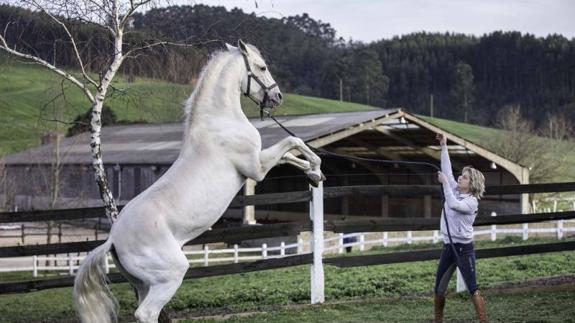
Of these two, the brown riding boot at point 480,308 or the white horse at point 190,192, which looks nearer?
the white horse at point 190,192

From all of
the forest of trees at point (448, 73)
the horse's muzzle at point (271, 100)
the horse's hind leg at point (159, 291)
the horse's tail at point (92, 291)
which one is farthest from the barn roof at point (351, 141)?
the forest of trees at point (448, 73)

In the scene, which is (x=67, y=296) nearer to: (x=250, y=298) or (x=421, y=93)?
(x=250, y=298)

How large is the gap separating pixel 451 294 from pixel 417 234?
14.9 meters

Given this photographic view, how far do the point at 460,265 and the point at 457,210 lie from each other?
0.51 meters

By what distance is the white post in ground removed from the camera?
820cm

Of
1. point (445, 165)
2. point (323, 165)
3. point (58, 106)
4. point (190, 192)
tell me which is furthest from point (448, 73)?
point (190, 192)

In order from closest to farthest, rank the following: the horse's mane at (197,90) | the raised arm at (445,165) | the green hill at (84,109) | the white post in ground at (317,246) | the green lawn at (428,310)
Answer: the horse's mane at (197,90) < the raised arm at (445,165) < the green lawn at (428,310) < the white post in ground at (317,246) < the green hill at (84,109)

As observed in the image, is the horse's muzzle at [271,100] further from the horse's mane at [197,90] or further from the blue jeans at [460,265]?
the blue jeans at [460,265]

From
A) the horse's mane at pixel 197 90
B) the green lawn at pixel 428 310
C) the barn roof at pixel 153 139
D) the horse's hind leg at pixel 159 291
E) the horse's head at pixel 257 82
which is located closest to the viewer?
the horse's hind leg at pixel 159 291

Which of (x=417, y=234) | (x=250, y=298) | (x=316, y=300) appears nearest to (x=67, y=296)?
(x=250, y=298)

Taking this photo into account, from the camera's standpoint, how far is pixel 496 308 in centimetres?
753

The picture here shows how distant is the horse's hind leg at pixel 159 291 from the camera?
4.88m

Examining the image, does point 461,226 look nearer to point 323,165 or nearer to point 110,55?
point 110,55

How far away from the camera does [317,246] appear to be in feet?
27.1
